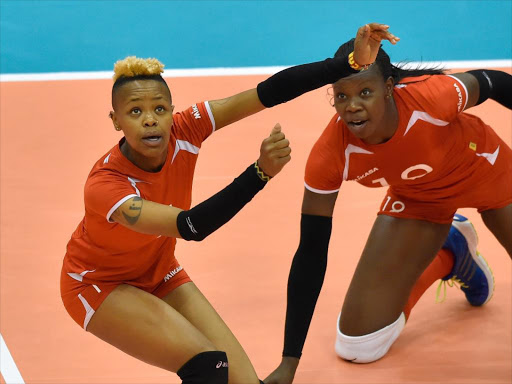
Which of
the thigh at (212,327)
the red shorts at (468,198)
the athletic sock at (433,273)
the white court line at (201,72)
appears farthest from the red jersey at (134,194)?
the white court line at (201,72)

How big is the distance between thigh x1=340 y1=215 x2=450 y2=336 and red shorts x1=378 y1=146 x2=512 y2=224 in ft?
0.17

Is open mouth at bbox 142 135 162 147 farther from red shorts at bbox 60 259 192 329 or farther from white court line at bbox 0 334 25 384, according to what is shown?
white court line at bbox 0 334 25 384

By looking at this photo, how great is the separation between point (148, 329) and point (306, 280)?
0.85 metres

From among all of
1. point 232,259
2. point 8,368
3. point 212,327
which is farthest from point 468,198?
point 8,368

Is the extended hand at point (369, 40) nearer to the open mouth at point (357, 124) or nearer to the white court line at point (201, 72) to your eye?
the open mouth at point (357, 124)

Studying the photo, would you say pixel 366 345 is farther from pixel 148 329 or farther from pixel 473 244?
pixel 148 329

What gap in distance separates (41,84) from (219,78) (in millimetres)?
1544

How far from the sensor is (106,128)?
23.0 ft

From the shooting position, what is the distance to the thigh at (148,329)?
3535 mm

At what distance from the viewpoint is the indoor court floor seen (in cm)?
441

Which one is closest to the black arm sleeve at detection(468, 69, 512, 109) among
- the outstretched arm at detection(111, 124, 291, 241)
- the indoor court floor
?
the indoor court floor

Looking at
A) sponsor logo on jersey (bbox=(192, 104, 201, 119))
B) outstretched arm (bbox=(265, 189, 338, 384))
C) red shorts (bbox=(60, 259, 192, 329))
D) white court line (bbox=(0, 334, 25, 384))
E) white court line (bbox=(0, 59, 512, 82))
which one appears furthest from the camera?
white court line (bbox=(0, 59, 512, 82))

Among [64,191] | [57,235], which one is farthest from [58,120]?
[57,235]

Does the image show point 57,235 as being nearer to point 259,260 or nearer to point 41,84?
point 259,260
